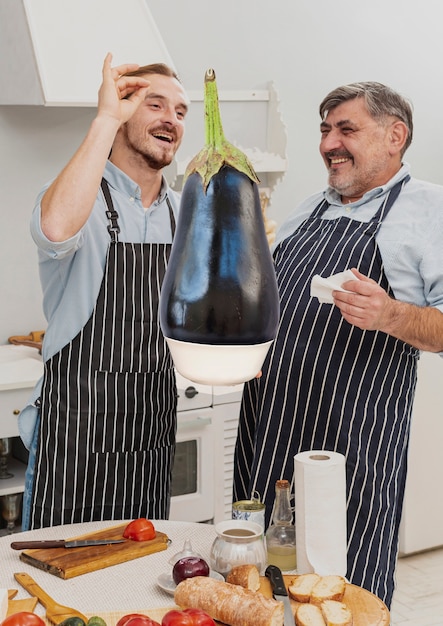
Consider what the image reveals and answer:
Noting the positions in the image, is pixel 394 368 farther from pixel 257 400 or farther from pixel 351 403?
pixel 257 400

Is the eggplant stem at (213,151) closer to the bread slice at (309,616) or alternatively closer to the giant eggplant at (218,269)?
the giant eggplant at (218,269)

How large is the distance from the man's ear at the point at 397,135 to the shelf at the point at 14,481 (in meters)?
1.64

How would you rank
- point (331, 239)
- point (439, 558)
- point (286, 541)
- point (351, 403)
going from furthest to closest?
point (439, 558), point (331, 239), point (351, 403), point (286, 541)

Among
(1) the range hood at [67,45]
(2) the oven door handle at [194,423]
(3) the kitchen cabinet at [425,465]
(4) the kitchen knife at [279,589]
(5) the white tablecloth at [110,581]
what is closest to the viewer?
(4) the kitchen knife at [279,589]

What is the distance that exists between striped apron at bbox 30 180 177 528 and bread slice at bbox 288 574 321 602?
0.74 metres

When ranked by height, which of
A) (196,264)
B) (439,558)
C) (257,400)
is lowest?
(439,558)

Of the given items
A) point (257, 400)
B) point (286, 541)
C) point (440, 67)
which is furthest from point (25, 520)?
point (440, 67)

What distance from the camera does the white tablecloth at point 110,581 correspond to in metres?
1.43

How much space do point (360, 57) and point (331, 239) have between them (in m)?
2.30

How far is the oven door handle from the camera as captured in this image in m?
3.04

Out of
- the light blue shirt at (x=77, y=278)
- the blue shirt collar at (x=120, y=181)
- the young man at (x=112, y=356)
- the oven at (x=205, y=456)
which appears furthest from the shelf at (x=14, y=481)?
the blue shirt collar at (x=120, y=181)

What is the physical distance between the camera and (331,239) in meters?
2.07

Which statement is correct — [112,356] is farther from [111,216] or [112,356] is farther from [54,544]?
[54,544]

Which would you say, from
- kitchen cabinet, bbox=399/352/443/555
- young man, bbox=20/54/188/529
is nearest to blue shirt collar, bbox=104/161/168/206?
young man, bbox=20/54/188/529
